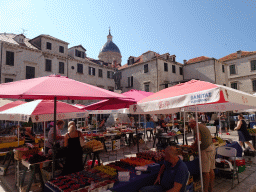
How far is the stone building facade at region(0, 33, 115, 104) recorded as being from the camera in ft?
69.6

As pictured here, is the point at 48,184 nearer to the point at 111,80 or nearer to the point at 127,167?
the point at 127,167

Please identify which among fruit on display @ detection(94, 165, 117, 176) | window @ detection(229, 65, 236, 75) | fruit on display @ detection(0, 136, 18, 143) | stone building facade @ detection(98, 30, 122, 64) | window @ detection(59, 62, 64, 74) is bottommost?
fruit on display @ detection(94, 165, 117, 176)

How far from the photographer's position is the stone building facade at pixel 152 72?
1175 inches

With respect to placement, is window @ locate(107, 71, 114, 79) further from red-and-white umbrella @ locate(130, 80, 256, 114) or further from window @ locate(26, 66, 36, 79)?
red-and-white umbrella @ locate(130, 80, 256, 114)

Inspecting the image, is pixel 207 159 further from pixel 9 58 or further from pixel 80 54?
pixel 80 54

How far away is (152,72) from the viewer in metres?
30.4

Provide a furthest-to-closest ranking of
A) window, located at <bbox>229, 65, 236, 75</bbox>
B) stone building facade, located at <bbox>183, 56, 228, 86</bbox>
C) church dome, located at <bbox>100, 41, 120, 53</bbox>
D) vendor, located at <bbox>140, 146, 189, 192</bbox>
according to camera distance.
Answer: church dome, located at <bbox>100, 41, 120, 53</bbox> < window, located at <bbox>229, 65, 236, 75</bbox> < stone building facade, located at <bbox>183, 56, 228, 86</bbox> < vendor, located at <bbox>140, 146, 189, 192</bbox>

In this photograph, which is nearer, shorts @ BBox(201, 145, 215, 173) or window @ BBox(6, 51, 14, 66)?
shorts @ BBox(201, 145, 215, 173)

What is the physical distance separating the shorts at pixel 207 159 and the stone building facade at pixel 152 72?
2503 cm

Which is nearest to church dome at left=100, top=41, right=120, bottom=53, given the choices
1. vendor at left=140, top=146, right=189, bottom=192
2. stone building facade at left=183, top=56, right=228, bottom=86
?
stone building facade at left=183, top=56, right=228, bottom=86

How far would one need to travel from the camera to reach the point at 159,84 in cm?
2959

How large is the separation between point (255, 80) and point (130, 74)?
75.4 ft

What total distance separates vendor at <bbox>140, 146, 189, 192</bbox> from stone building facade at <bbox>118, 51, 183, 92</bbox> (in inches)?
1034

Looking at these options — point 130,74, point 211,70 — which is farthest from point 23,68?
point 211,70
